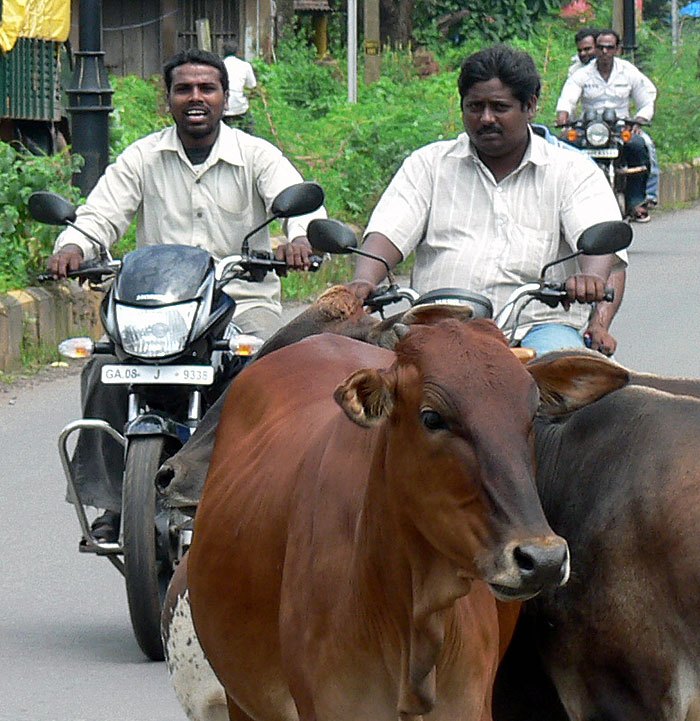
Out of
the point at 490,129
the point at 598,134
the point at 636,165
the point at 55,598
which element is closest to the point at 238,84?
the point at 598,134

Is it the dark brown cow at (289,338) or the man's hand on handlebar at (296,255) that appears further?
the man's hand on handlebar at (296,255)

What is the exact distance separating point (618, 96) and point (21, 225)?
10.3m

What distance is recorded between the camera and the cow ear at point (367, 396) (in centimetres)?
328

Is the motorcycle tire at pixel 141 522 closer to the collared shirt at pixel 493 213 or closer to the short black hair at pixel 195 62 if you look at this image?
the collared shirt at pixel 493 213

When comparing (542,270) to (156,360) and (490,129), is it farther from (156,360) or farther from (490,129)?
(156,360)

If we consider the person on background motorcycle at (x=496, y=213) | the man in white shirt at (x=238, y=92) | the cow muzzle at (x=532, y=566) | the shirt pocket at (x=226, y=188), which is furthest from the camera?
the man in white shirt at (x=238, y=92)

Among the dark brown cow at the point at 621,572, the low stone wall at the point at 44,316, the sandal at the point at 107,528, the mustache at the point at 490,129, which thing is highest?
the mustache at the point at 490,129

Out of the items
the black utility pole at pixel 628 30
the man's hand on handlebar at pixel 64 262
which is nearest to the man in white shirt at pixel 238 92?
the black utility pole at pixel 628 30

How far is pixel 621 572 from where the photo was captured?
3.62 m

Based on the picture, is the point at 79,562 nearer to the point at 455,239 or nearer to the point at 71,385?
the point at 455,239

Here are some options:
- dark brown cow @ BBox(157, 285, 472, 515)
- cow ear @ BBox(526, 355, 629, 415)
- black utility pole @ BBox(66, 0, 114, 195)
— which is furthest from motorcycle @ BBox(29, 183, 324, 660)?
black utility pole @ BBox(66, 0, 114, 195)

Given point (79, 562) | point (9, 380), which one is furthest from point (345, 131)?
point (79, 562)

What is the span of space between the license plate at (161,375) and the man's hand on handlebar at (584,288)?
1.50 m

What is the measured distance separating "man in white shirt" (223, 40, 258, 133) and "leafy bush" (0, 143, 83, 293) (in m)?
9.87
